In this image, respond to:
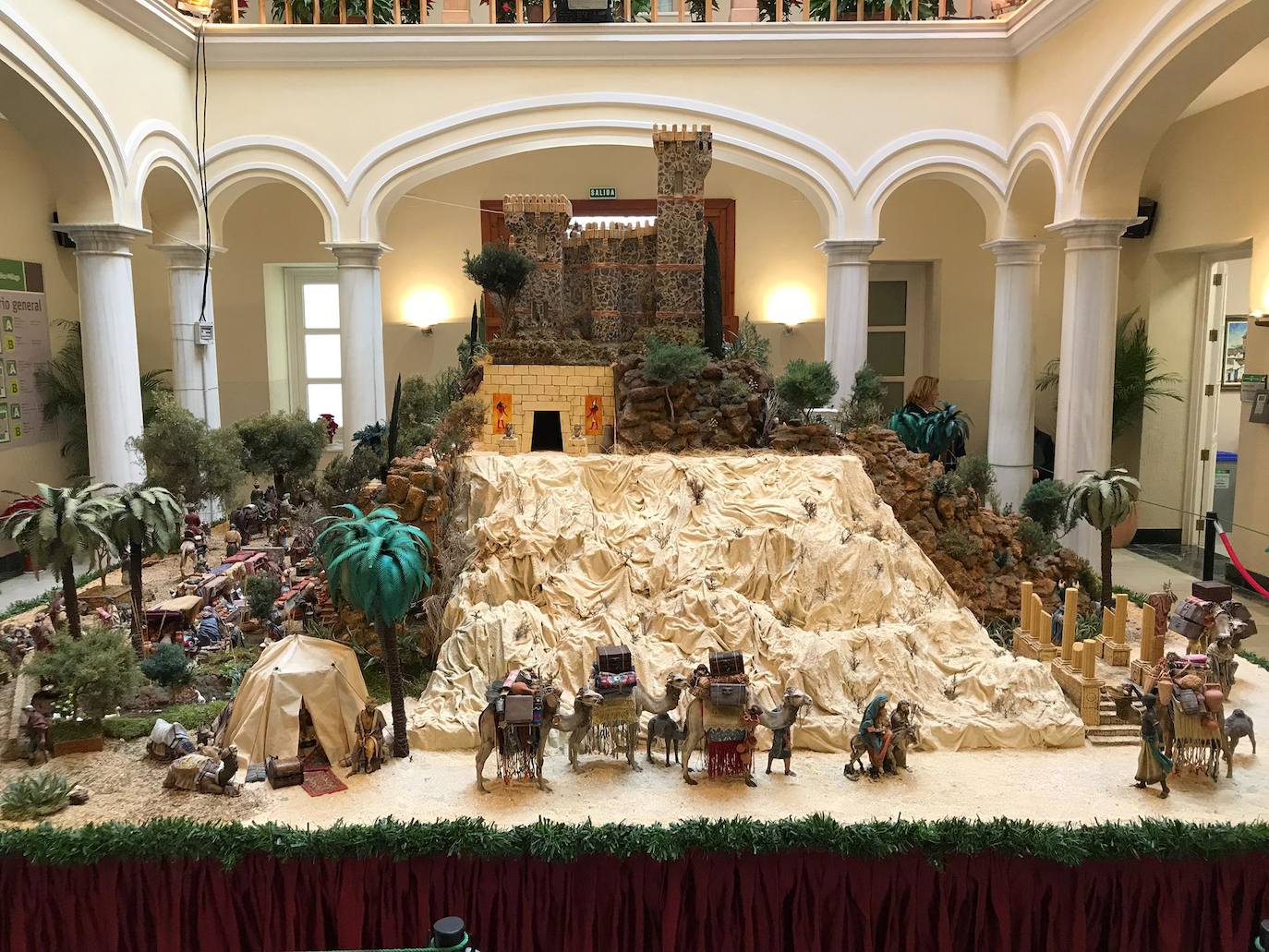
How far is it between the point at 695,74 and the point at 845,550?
418 inches

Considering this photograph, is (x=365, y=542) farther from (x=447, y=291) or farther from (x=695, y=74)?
(x=447, y=291)

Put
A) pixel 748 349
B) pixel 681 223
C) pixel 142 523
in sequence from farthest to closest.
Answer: pixel 748 349 → pixel 681 223 → pixel 142 523

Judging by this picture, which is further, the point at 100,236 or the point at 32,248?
the point at 32,248

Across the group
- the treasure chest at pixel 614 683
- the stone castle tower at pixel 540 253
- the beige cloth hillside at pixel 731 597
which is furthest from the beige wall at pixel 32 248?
the treasure chest at pixel 614 683

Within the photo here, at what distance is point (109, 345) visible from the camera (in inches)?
593

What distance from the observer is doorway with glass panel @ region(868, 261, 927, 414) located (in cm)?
2331

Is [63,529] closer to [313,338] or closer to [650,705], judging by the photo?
[650,705]

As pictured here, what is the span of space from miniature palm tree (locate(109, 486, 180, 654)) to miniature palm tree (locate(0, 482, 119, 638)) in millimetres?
151

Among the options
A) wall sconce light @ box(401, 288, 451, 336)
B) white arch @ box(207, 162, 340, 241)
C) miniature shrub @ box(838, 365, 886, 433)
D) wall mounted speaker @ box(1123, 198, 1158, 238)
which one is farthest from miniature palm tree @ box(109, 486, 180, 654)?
wall mounted speaker @ box(1123, 198, 1158, 238)

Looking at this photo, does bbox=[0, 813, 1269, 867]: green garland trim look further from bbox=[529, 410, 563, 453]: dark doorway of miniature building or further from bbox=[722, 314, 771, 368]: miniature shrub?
bbox=[722, 314, 771, 368]: miniature shrub

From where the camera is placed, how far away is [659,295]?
1523cm

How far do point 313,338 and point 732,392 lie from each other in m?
13.4

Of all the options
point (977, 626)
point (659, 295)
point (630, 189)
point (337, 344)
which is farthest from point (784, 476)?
point (337, 344)

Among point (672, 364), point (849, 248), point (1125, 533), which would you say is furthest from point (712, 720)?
point (1125, 533)
